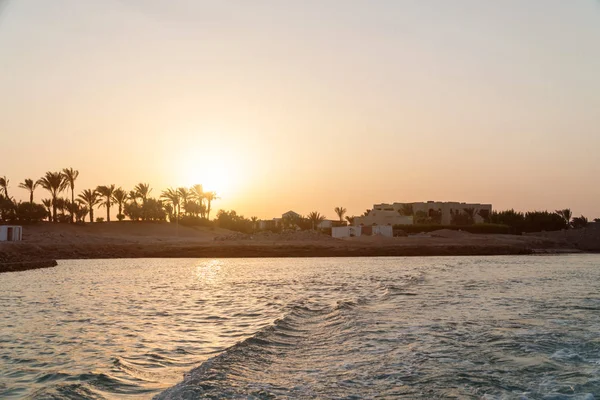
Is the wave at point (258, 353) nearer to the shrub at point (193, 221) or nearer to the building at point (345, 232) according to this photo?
the building at point (345, 232)

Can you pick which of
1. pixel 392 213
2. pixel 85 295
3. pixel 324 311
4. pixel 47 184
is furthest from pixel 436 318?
pixel 392 213

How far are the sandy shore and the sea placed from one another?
112ft

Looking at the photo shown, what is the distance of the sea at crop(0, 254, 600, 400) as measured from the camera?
350 inches

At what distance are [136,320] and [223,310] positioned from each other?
11.0 ft

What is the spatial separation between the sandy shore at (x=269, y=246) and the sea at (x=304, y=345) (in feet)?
112

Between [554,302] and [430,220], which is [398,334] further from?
[430,220]

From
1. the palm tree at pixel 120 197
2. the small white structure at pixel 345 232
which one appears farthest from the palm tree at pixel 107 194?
the small white structure at pixel 345 232

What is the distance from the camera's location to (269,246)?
68.5 meters

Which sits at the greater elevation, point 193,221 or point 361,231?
point 193,221

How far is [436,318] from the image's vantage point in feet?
51.6

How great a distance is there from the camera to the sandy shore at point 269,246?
202ft

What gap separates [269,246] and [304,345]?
55.9 m

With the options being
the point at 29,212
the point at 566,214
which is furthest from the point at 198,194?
the point at 566,214

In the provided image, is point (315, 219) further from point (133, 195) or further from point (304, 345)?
point (304, 345)
